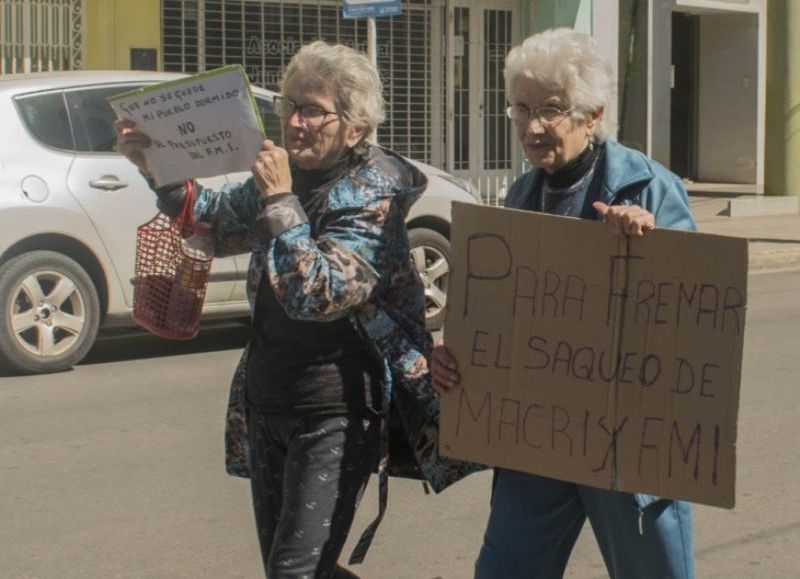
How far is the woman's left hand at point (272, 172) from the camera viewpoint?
3.39 metres

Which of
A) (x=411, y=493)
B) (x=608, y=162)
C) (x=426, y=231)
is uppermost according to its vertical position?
(x=608, y=162)

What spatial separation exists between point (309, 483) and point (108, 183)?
18.6 feet

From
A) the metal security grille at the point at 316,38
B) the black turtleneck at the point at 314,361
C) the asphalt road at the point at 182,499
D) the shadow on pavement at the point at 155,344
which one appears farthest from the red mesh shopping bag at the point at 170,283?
the metal security grille at the point at 316,38

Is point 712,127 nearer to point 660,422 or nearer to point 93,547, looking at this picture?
point 93,547

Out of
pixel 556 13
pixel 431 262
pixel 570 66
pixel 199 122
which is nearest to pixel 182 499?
pixel 199 122

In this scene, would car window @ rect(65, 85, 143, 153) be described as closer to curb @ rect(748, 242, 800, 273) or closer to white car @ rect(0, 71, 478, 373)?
white car @ rect(0, 71, 478, 373)

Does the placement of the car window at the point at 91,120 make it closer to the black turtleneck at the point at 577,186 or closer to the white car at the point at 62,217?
the white car at the point at 62,217

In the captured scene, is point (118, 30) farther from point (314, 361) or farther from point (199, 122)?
point (314, 361)

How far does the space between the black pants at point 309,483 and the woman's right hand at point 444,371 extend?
222 millimetres

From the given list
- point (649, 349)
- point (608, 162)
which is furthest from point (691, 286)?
point (608, 162)

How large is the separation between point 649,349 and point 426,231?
265 inches

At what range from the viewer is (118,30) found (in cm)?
1507

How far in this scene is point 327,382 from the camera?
11.4 feet

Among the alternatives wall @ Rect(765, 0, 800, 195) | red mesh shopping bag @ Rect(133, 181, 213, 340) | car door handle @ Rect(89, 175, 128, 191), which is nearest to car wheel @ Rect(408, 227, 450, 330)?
car door handle @ Rect(89, 175, 128, 191)
